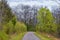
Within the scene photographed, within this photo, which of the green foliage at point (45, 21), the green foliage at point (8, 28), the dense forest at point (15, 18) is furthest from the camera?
the green foliage at point (45, 21)

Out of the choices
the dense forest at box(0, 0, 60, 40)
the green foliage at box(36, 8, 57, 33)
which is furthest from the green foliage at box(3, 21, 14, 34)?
the green foliage at box(36, 8, 57, 33)

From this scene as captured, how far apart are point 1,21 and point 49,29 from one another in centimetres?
306

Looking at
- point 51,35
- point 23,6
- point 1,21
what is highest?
point 23,6

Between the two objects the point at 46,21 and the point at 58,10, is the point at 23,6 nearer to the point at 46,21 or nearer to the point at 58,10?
the point at 58,10

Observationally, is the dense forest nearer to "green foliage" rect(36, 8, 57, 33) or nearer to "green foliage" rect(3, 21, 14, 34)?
"green foliage" rect(3, 21, 14, 34)

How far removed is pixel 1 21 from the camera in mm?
9734

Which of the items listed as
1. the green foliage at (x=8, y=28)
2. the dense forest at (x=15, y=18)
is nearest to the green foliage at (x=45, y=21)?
the dense forest at (x=15, y=18)

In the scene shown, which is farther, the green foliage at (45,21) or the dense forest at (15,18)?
the green foliage at (45,21)

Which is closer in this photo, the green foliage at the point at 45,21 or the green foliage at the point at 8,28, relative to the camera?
the green foliage at the point at 8,28

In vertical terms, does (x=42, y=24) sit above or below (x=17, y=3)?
below

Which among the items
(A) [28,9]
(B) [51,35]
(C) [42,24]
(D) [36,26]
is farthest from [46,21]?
(A) [28,9]

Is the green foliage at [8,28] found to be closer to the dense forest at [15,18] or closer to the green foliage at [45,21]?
the dense forest at [15,18]

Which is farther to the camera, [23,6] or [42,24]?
[42,24]

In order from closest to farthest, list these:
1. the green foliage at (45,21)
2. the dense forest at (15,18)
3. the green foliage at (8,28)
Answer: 1. the dense forest at (15,18)
2. the green foliage at (8,28)
3. the green foliage at (45,21)
